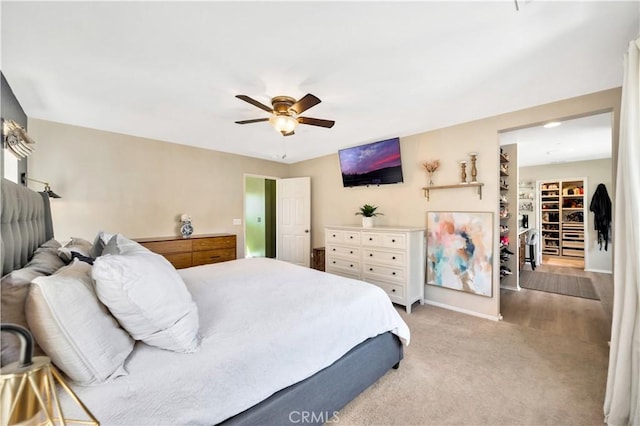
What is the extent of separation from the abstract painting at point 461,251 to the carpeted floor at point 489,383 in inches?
25.4

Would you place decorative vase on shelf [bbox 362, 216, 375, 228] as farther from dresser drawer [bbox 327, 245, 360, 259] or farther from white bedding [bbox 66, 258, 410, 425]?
white bedding [bbox 66, 258, 410, 425]

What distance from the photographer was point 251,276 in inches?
93.3

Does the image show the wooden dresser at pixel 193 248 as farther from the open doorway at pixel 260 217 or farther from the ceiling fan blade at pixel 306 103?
the ceiling fan blade at pixel 306 103

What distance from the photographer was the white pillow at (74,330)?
86 centimetres

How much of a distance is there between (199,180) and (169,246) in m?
1.29

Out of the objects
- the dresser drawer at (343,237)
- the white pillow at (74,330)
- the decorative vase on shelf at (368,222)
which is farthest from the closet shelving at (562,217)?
the white pillow at (74,330)

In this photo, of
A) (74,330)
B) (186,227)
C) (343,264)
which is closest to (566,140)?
(343,264)

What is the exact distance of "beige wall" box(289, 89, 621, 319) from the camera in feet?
8.93

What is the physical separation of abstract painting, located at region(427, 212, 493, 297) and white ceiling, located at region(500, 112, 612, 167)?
4.54 feet

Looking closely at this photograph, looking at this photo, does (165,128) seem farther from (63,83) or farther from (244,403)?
(244,403)

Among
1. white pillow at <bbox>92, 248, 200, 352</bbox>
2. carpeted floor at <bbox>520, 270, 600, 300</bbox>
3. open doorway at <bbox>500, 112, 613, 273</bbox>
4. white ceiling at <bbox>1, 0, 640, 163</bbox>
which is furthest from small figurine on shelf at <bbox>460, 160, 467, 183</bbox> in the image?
white pillow at <bbox>92, 248, 200, 352</bbox>

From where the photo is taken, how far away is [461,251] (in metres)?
3.33

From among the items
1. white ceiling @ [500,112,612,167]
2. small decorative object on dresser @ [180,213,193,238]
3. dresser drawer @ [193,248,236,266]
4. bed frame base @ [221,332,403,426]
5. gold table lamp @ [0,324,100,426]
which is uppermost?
white ceiling @ [500,112,612,167]

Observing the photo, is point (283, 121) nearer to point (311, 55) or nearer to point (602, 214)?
point (311, 55)
